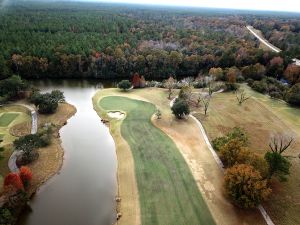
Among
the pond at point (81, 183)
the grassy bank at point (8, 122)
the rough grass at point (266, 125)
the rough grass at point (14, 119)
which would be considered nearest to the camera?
the pond at point (81, 183)

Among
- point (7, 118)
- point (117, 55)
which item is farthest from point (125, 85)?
point (7, 118)

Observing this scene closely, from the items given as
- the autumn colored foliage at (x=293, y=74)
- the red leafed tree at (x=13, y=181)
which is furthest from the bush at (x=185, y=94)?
the red leafed tree at (x=13, y=181)

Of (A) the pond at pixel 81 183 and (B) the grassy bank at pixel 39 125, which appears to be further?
(B) the grassy bank at pixel 39 125

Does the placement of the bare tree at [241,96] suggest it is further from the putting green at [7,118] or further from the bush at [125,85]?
the putting green at [7,118]

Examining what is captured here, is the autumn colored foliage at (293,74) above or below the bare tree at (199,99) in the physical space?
above

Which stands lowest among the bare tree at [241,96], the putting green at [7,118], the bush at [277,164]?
the putting green at [7,118]

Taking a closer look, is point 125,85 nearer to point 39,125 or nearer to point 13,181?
point 39,125

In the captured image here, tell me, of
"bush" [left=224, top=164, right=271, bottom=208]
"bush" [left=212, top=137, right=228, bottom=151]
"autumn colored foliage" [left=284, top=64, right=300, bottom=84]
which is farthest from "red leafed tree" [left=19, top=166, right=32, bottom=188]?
"autumn colored foliage" [left=284, top=64, right=300, bottom=84]
